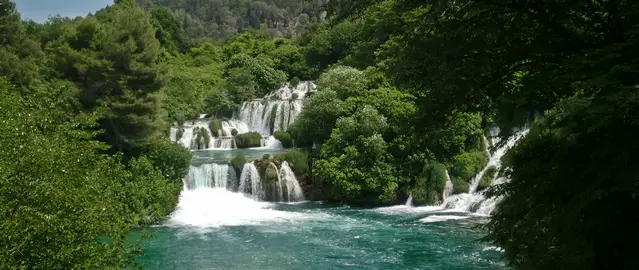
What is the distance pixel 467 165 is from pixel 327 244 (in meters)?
8.11

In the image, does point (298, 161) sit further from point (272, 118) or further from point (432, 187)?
point (272, 118)

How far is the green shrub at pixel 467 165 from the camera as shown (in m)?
20.3

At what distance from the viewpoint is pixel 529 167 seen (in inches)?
197

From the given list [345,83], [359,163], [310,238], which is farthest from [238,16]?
[310,238]

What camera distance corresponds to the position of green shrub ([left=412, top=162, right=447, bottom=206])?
1995 centimetres

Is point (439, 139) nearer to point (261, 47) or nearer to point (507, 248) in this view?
point (507, 248)

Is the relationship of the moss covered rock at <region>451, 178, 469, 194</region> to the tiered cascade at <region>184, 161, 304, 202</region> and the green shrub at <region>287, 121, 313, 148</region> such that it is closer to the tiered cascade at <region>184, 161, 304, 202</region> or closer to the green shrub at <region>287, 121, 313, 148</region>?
the tiered cascade at <region>184, 161, 304, 202</region>

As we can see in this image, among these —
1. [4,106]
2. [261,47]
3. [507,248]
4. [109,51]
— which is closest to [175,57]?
[261,47]

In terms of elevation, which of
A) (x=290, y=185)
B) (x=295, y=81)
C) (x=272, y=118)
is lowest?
(x=290, y=185)

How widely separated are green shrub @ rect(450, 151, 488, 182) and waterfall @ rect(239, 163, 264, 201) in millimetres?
8172

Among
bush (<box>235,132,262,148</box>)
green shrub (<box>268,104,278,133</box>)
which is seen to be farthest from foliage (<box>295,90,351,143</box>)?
green shrub (<box>268,104,278,133</box>)

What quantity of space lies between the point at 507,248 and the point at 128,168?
17.3 m

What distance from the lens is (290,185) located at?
72.3 ft

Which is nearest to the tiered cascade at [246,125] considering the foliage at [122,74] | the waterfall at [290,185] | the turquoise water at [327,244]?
the waterfall at [290,185]
